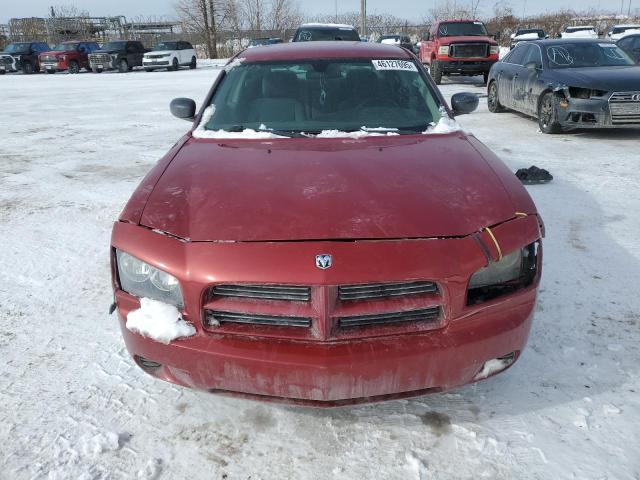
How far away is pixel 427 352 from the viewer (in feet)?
6.27

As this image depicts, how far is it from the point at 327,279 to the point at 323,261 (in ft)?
0.24

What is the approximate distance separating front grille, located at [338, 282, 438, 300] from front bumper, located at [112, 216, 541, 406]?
0.04 m

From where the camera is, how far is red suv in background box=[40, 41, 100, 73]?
86.9 feet

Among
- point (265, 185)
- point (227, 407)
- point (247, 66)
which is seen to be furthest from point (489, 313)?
point (247, 66)

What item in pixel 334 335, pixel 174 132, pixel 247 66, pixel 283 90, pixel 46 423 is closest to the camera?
pixel 334 335

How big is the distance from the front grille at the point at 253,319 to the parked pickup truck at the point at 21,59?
103ft

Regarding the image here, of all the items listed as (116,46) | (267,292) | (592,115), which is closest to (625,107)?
(592,115)

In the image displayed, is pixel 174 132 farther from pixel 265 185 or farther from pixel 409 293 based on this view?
pixel 409 293

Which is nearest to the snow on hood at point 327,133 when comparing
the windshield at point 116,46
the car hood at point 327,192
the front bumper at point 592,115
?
the car hood at point 327,192

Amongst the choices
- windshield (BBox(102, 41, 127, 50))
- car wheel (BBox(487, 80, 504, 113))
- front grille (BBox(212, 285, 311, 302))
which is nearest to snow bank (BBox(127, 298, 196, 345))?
front grille (BBox(212, 285, 311, 302))

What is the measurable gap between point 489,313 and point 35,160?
717 centimetres

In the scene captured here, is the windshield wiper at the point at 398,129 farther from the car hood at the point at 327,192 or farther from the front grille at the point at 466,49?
the front grille at the point at 466,49

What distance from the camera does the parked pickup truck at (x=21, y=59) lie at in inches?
1082

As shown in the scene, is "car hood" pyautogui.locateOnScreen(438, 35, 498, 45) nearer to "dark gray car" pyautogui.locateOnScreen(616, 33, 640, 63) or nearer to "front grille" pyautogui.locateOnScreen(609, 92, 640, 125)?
"dark gray car" pyautogui.locateOnScreen(616, 33, 640, 63)
